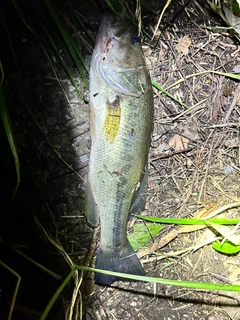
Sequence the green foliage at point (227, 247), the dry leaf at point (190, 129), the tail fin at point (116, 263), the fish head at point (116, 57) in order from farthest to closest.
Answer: the dry leaf at point (190, 129) → the green foliage at point (227, 247) → the tail fin at point (116, 263) → the fish head at point (116, 57)

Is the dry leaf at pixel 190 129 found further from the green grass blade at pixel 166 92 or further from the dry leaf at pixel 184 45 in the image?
the dry leaf at pixel 184 45

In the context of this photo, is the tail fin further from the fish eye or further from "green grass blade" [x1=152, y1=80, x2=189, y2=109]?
the fish eye

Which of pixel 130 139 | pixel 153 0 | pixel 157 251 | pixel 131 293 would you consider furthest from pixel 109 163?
pixel 153 0

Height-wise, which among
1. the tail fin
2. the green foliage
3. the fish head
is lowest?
A: the green foliage

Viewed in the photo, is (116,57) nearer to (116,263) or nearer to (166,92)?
(166,92)

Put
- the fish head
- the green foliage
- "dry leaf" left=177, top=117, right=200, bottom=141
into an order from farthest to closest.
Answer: "dry leaf" left=177, top=117, right=200, bottom=141 < the green foliage < the fish head

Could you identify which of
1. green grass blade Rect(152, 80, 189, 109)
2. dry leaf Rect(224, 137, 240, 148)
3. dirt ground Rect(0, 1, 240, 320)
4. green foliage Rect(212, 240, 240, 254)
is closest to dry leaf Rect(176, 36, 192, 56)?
dirt ground Rect(0, 1, 240, 320)

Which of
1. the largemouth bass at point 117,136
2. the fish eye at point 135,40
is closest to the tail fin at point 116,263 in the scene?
the largemouth bass at point 117,136

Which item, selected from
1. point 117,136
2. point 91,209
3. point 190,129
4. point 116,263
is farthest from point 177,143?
point 116,263
